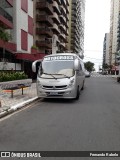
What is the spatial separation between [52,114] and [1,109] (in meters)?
1.91

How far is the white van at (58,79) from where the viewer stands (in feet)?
49.7

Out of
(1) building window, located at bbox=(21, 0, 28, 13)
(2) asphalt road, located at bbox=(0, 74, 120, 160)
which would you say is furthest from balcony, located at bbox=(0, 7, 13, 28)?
(2) asphalt road, located at bbox=(0, 74, 120, 160)

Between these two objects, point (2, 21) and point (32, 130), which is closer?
point (32, 130)

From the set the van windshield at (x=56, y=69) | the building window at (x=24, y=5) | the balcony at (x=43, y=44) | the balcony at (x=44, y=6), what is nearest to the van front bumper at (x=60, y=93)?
the van windshield at (x=56, y=69)

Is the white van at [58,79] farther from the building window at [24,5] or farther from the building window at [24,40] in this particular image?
the building window at [24,5]

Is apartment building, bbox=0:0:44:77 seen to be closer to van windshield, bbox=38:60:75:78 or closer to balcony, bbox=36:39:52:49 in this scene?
van windshield, bbox=38:60:75:78

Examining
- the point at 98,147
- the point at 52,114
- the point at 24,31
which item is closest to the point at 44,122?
the point at 52,114

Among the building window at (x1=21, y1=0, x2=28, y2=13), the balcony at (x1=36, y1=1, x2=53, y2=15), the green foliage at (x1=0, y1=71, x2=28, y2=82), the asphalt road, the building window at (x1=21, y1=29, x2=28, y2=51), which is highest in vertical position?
the balcony at (x1=36, y1=1, x2=53, y2=15)

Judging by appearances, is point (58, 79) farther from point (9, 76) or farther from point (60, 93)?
point (9, 76)

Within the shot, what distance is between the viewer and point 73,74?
52.0 feet

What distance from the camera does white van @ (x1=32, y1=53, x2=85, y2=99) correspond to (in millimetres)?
15148

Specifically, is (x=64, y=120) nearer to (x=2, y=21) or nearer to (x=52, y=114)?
(x=52, y=114)

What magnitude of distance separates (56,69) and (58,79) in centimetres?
109

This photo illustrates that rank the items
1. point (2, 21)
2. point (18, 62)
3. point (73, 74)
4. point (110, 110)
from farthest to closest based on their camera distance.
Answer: point (18, 62) → point (2, 21) → point (73, 74) → point (110, 110)
